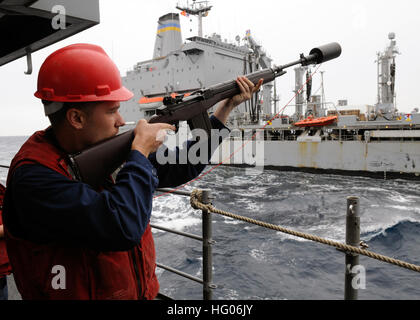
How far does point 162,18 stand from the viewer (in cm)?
2855

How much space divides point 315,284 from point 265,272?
1.06 metres

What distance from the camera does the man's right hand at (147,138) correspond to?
113cm

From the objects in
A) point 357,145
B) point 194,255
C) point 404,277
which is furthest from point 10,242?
point 357,145

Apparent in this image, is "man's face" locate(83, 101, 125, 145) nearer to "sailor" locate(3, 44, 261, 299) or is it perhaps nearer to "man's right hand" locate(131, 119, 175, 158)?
"sailor" locate(3, 44, 261, 299)

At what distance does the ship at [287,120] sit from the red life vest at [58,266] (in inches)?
392

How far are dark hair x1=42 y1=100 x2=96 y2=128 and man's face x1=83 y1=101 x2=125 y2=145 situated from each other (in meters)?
0.02

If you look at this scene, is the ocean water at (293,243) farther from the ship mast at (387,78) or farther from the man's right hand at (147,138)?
the ship mast at (387,78)

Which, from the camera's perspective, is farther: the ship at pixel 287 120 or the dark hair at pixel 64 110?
the ship at pixel 287 120

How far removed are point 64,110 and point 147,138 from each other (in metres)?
0.34

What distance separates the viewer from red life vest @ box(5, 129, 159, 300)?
39.5 inches

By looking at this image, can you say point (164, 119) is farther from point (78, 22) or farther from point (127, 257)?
point (78, 22)
